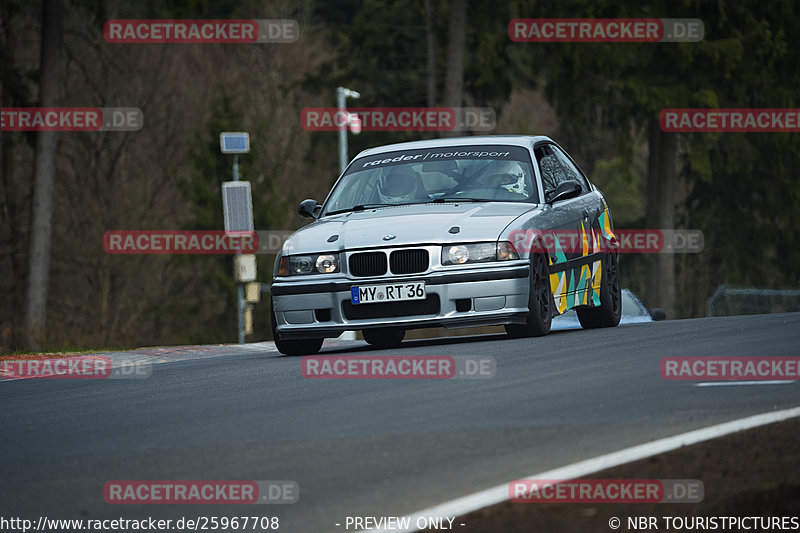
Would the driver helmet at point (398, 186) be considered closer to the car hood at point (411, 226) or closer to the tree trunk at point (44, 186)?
the car hood at point (411, 226)

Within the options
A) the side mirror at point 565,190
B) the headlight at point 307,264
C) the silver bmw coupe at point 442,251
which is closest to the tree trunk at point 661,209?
the silver bmw coupe at point 442,251

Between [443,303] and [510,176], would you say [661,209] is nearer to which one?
[510,176]

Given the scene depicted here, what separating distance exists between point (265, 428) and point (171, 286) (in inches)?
1400

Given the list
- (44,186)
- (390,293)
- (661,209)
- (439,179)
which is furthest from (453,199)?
(661,209)

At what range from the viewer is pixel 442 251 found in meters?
11.4

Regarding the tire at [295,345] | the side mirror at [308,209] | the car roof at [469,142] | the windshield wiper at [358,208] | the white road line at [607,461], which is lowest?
the white road line at [607,461]

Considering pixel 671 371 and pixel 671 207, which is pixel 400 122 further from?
pixel 671 371

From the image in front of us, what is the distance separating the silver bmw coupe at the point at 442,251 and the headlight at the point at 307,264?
0.04 feet

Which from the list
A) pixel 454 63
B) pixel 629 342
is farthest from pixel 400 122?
pixel 629 342

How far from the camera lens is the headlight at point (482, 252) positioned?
37.6 feet

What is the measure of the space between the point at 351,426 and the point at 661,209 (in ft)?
93.9

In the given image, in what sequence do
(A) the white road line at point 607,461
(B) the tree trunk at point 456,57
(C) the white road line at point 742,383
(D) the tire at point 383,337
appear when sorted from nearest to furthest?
(A) the white road line at point 607,461 → (C) the white road line at point 742,383 → (D) the tire at point 383,337 → (B) the tree trunk at point 456,57

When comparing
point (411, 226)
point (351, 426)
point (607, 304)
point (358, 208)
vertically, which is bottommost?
point (351, 426)

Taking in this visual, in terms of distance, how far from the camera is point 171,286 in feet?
140
